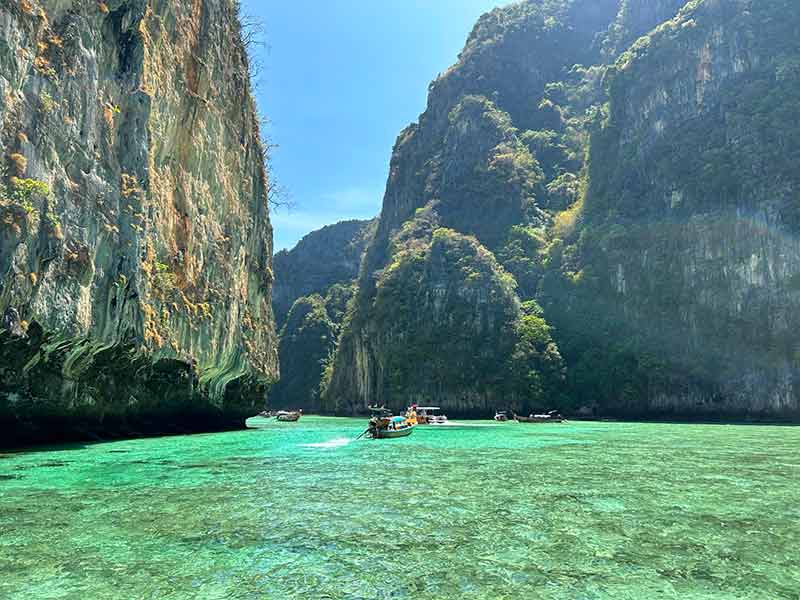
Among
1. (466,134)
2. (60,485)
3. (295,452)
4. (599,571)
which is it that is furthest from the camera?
(466,134)

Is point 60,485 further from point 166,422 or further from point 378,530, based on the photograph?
point 166,422

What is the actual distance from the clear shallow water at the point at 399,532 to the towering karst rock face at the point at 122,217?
6.28 m

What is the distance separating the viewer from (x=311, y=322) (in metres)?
158

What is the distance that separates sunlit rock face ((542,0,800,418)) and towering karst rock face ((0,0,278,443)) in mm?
62671

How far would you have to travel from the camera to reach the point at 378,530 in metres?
10.7

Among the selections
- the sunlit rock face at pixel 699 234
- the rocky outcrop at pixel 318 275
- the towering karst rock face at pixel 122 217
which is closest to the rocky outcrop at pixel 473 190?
the sunlit rock face at pixel 699 234

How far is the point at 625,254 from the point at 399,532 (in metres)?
92.0

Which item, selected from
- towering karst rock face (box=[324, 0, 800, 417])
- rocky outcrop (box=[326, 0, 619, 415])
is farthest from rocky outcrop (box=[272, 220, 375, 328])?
towering karst rock face (box=[324, 0, 800, 417])

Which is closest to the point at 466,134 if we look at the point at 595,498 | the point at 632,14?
the point at 632,14

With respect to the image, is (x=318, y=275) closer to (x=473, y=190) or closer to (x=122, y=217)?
(x=473, y=190)

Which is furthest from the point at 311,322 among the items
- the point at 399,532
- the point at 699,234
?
the point at 399,532

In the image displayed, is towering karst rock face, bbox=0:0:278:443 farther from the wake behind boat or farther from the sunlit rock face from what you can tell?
the sunlit rock face

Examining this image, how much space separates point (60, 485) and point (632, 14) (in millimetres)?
157254

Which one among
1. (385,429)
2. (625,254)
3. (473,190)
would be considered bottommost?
(385,429)
